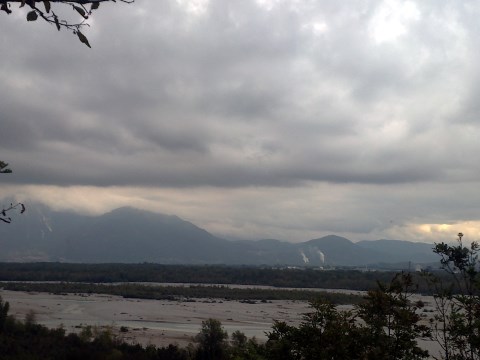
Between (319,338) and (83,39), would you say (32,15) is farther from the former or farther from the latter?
(319,338)

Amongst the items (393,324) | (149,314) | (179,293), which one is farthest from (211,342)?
(179,293)

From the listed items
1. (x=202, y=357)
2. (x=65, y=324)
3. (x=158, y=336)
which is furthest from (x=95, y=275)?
(x=202, y=357)

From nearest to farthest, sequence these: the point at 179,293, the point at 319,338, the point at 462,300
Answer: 1. the point at 462,300
2. the point at 319,338
3. the point at 179,293

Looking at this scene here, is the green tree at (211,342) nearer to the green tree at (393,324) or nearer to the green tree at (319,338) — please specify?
the green tree at (319,338)

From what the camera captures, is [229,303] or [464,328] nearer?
[464,328]

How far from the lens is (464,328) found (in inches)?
373

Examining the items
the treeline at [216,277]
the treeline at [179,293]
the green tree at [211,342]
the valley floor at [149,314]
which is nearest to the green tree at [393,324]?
the green tree at [211,342]

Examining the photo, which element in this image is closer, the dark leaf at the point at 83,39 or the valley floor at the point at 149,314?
the dark leaf at the point at 83,39

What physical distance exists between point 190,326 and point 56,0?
6298cm

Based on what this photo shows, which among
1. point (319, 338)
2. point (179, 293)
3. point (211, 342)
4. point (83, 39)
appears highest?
point (83, 39)

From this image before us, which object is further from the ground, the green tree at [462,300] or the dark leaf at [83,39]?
the dark leaf at [83,39]

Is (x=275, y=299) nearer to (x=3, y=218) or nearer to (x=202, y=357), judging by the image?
(x=202, y=357)

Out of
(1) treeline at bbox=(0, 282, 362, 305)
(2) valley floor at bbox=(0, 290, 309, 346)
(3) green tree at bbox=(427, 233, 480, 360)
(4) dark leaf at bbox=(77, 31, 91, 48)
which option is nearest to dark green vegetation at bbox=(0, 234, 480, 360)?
(3) green tree at bbox=(427, 233, 480, 360)

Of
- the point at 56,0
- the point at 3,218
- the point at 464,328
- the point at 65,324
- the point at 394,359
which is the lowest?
the point at 65,324
